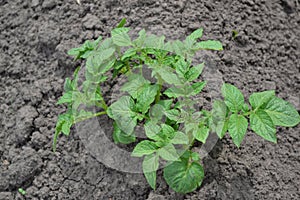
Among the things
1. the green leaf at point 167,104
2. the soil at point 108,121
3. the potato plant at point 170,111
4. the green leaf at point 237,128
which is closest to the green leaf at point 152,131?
the potato plant at point 170,111

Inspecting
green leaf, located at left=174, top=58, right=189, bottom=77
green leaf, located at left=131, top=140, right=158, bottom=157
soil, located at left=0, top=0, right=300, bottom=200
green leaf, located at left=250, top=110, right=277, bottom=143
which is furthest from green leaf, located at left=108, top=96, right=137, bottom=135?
green leaf, located at left=250, top=110, right=277, bottom=143

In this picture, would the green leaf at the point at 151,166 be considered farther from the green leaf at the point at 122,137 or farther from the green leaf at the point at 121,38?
the green leaf at the point at 121,38

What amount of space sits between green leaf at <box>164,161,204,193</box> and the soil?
0.51 feet

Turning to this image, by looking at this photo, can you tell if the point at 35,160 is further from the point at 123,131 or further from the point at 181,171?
the point at 181,171

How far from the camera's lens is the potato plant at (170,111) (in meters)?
1.69

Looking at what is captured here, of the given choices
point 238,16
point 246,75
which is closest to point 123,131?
point 246,75

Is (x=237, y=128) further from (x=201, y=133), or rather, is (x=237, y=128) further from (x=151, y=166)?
(x=151, y=166)

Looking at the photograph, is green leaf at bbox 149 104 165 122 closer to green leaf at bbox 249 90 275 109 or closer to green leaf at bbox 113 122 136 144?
green leaf at bbox 113 122 136 144

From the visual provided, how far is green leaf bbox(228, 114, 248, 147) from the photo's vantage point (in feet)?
5.39

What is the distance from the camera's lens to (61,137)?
7.22 ft

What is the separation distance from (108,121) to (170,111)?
487mm

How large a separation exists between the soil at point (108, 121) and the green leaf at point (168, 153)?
0.36 metres

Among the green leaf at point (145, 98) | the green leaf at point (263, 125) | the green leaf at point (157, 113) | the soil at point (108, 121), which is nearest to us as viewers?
the green leaf at point (263, 125)

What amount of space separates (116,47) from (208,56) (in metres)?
0.52
